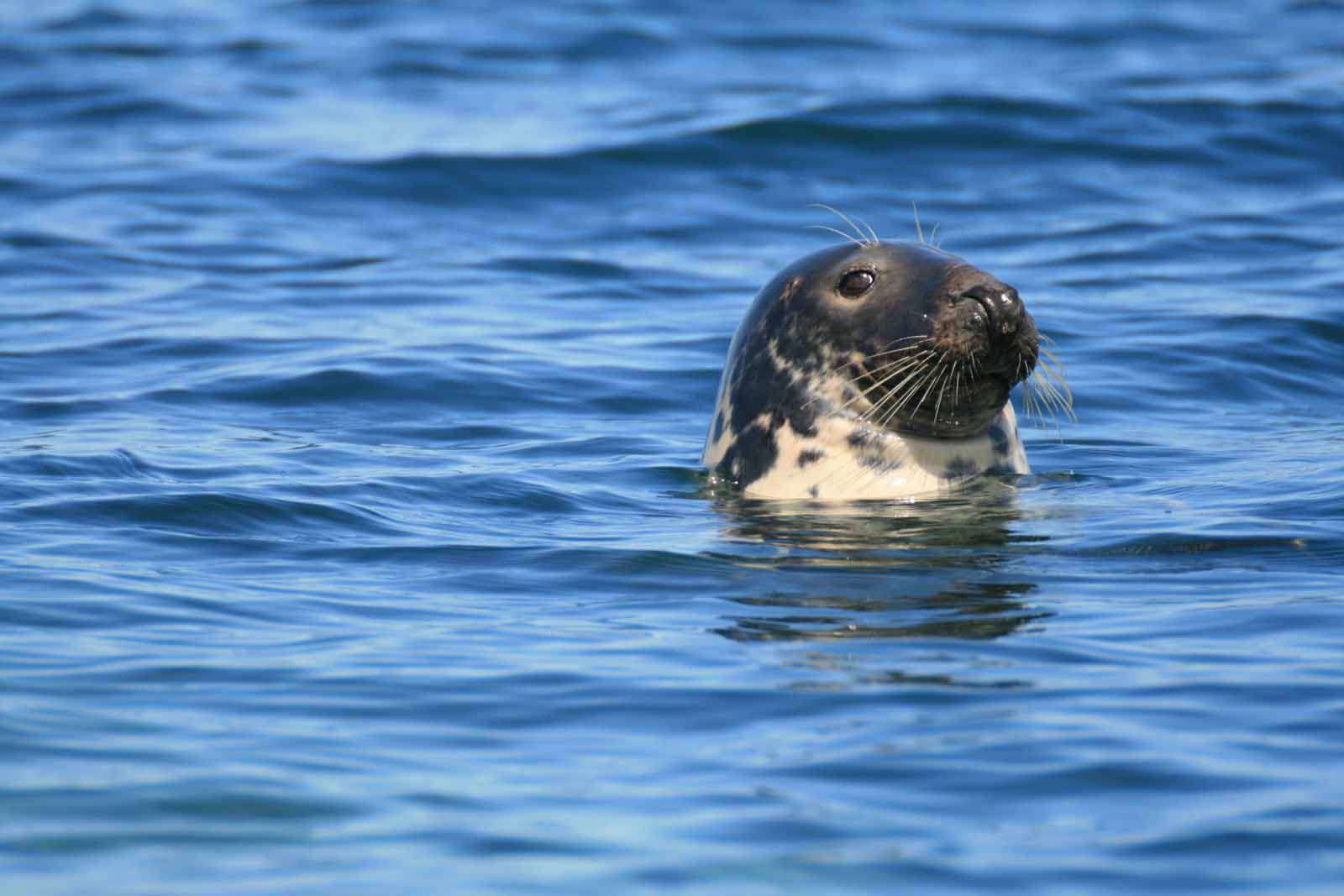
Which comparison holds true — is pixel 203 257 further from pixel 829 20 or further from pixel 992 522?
pixel 829 20

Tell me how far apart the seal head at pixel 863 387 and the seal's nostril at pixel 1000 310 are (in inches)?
3.1

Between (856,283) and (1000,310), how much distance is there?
808 millimetres

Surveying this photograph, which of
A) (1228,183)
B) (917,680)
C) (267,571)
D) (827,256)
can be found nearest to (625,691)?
(917,680)

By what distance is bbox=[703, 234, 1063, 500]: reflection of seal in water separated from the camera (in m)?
8.12

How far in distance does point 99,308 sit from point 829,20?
14226 millimetres

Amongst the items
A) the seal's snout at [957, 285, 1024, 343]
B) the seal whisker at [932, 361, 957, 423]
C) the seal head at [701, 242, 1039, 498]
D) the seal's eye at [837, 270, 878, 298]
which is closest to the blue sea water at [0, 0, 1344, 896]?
the seal head at [701, 242, 1039, 498]

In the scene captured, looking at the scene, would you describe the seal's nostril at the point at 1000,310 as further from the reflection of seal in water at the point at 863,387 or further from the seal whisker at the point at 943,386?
the seal whisker at the point at 943,386

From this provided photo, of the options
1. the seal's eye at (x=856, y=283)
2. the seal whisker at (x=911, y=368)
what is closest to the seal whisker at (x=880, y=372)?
the seal whisker at (x=911, y=368)

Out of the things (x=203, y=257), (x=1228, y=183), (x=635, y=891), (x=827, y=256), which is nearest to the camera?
(x=635, y=891)

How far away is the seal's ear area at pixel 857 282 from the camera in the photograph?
846cm

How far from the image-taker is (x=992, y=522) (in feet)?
26.1

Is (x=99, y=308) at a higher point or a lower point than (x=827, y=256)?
lower

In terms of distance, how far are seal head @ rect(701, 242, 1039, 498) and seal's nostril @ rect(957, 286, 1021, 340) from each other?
0.08 meters

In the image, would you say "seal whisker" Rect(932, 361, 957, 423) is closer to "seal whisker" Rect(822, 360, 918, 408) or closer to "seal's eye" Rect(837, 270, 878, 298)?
"seal whisker" Rect(822, 360, 918, 408)
